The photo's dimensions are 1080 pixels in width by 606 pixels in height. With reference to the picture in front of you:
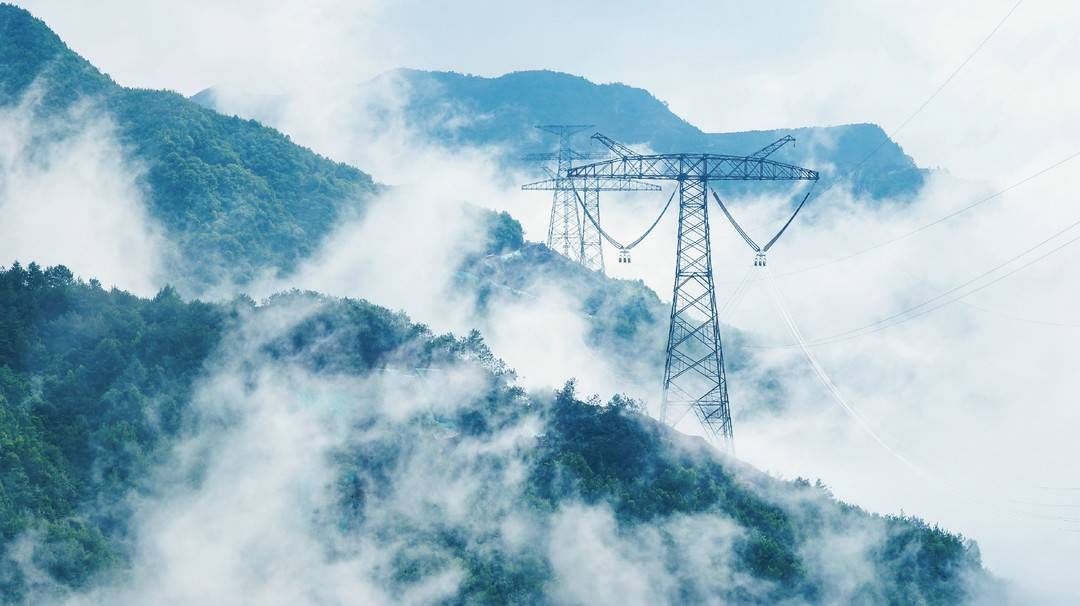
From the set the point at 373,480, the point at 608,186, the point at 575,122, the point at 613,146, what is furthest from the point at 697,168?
the point at 575,122

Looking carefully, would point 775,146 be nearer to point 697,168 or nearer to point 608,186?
point 697,168

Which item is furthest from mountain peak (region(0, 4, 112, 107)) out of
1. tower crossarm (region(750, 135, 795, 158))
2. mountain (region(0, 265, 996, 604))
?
tower crossarm (region(750, 135, 795, 158))

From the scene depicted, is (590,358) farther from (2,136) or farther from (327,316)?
(2,136)

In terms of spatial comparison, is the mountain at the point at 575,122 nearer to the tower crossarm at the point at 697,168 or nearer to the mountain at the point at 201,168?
the mountain at the point at 201,168

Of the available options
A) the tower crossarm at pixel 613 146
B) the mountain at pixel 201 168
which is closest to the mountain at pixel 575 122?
the mountain at pixel 201 168

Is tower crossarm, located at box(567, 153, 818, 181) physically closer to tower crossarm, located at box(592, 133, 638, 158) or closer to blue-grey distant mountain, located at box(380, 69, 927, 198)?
tower crossarm, located at box(592, 133, 638, 158)
